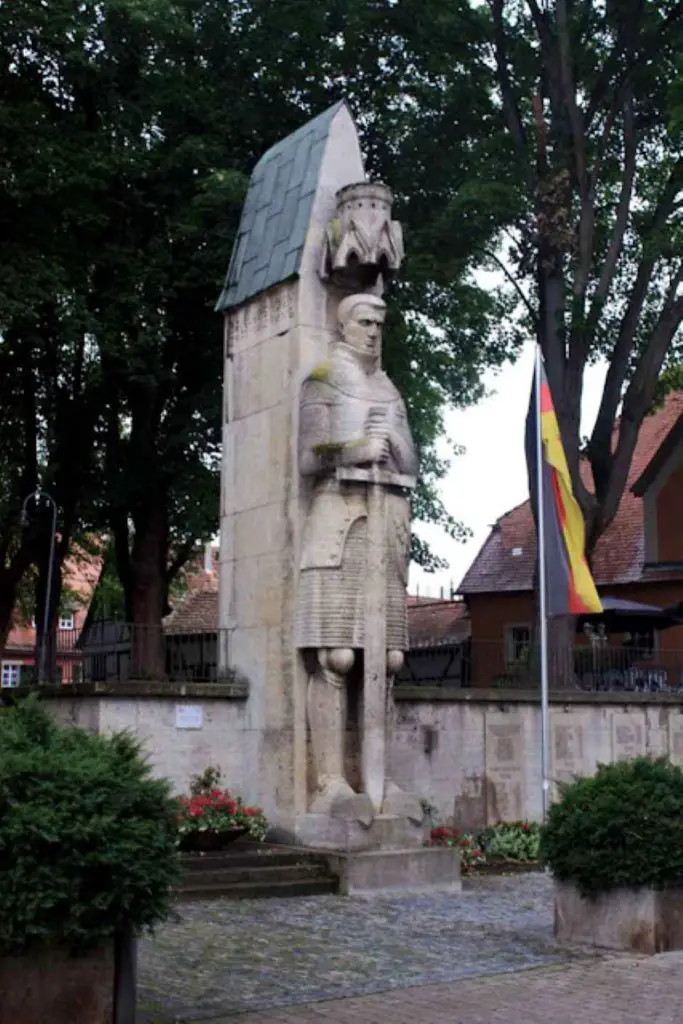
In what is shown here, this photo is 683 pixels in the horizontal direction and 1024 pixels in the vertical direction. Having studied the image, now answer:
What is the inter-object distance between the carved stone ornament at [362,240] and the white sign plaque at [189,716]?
4.90m

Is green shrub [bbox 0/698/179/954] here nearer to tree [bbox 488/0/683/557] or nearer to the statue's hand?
the statue's hand

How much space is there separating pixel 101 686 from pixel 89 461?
1177 cm

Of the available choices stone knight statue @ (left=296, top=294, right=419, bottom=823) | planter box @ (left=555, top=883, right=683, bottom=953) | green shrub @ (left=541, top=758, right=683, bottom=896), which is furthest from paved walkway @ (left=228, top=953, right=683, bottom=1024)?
stone knight statue @ (left=296, top=294, right=419, bottom=823)

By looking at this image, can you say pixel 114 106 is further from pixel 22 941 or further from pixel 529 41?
pixel 22 941

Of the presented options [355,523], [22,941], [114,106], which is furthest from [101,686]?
[114,106]

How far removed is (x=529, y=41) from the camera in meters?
23.2

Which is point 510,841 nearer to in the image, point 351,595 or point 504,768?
point 504,768

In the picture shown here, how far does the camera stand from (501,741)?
57.2ft

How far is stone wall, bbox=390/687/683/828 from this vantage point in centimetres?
1645

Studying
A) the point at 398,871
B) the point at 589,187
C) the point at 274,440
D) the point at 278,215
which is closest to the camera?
the point at 398,871

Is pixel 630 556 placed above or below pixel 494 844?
above

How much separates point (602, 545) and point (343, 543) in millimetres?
25072

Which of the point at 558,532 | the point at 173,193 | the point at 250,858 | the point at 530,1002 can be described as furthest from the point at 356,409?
the point at 173,193

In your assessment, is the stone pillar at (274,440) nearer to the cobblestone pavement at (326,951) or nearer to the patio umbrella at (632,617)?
the cobblestone pavement at (326,951)
